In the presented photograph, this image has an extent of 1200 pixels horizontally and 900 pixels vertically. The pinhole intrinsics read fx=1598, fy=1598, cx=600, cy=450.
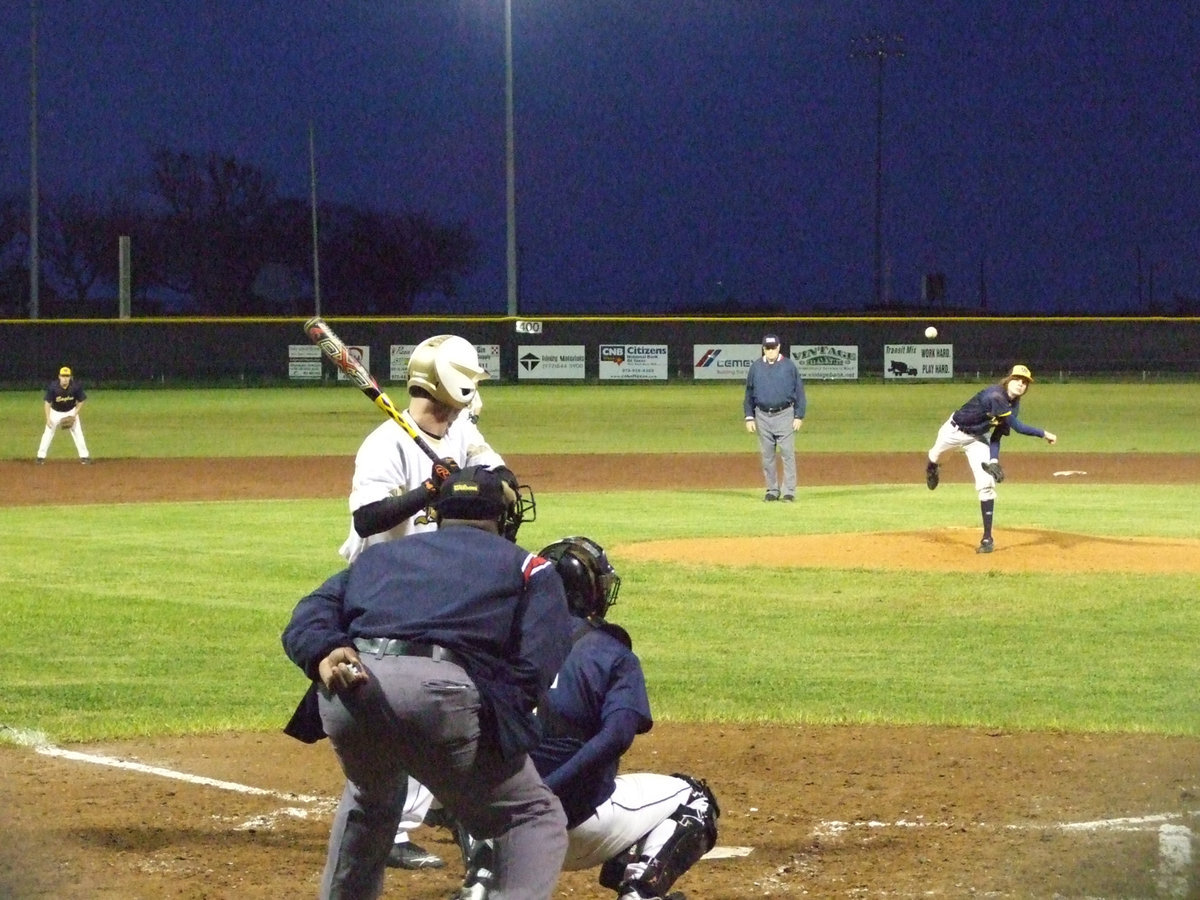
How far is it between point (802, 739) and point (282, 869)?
286 cm

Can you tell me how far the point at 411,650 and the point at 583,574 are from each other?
73 cm

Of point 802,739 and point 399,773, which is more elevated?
point 399,773

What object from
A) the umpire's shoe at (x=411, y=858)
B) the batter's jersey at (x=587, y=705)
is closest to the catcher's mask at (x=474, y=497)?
the batter's jersey at (x=587, y=705)

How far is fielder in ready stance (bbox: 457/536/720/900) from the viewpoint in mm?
4141

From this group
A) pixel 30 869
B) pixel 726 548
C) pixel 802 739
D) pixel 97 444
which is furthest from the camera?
pixel 97 444

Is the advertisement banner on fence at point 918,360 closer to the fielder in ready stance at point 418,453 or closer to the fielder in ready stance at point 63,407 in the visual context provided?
the fielder in ready stance at point 63,407

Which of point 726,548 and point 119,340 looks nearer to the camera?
point 726,548

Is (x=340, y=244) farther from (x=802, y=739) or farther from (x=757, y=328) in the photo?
(x=802, y=739)

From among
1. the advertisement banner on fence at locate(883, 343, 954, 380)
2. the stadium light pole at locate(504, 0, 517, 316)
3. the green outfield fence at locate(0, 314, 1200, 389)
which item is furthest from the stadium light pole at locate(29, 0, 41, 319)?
the advertisement banner on fence at locate(883, 343, 954, 380)

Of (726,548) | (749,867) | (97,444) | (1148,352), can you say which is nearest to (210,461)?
(97,444)

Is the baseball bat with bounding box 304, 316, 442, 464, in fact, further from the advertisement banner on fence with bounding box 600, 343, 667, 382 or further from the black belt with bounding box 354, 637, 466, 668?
the advertisement banner on fence with bounding box 600, 343, 667, 382

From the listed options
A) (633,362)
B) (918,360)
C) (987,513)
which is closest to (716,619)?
(987,513)

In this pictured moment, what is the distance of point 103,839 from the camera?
5715 millimetres

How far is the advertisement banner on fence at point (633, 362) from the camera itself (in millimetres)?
42906
